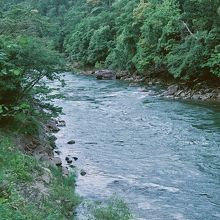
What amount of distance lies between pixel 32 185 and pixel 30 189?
0.39 meters

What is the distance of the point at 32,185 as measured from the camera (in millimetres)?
11078

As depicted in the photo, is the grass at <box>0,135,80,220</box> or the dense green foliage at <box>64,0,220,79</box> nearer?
the grass at <box>0,135,80,220</box>

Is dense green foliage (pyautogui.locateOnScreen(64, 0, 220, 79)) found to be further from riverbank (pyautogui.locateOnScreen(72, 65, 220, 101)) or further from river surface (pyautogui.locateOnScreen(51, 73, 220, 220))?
river surface (pyautogui.locateOnScreen(51, 73, 220, 220))

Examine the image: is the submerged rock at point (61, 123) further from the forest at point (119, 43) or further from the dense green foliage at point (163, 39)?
the dense green foliage at point (163, 39)

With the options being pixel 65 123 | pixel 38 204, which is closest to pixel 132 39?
pixel 65 123

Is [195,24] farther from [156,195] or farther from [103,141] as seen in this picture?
[156,195]

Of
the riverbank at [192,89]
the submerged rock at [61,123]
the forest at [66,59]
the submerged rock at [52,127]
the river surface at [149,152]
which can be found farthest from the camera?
the riverbank at [192,89]

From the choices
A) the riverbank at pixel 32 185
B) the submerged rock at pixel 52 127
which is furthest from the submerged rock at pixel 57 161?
the submerged rock at pixel 52 127

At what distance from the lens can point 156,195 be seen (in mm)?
12758

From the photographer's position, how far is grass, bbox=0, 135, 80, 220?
8.67 m

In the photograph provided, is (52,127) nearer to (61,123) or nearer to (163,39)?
(61,123)

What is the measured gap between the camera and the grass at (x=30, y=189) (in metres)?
8.67

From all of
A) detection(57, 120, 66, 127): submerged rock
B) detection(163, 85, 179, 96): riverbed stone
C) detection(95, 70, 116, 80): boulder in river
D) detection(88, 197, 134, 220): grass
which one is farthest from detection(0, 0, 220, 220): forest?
detection(95, 70, 116, 80): boulder in river

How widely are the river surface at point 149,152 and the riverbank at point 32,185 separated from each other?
116cm
